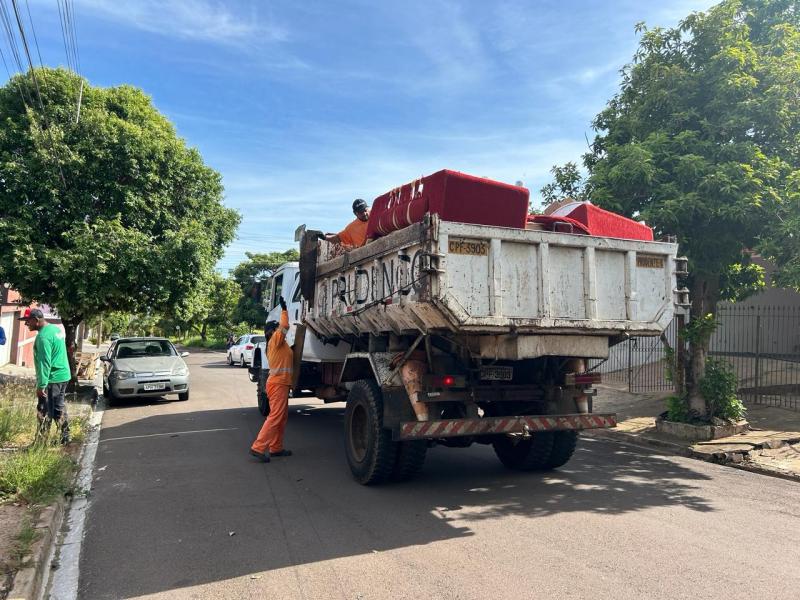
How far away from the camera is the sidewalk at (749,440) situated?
739 centimetres

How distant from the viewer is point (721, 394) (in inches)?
345

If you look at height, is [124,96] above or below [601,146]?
above

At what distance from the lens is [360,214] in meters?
7.14

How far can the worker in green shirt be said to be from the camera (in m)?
7.18

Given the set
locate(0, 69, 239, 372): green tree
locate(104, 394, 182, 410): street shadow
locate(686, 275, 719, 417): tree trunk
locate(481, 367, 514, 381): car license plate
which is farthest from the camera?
locate(104, 394, 182, 410): street shadow

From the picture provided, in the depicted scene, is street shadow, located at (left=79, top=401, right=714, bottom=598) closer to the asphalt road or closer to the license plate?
the asphalt road

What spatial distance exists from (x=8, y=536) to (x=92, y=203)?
9.15 m

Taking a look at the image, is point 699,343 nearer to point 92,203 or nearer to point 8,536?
point 8,536

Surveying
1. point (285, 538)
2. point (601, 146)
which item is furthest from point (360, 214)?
point (601, 146)

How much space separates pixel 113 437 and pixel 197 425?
1419mm

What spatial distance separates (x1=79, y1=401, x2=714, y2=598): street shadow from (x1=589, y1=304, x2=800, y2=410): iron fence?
5.51 m

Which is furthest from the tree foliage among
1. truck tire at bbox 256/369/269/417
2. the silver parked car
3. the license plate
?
the silver parked car

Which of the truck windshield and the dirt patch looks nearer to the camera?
the dirt patch

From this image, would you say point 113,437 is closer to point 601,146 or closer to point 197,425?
point 197,425
